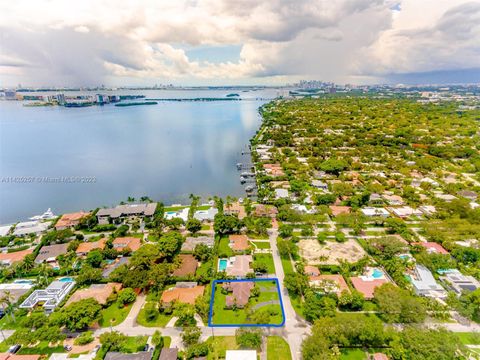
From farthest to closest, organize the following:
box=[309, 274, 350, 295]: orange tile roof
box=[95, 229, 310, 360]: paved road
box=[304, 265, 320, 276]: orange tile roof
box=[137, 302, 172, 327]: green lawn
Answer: box=[304, 265, 320, 276]: orange tile roof → box=[309, 274, 350, 295]: orange tile roof → box=[137, 302, 172, 327]: green lawn → box=[95, 229, 310, 360]: paved road

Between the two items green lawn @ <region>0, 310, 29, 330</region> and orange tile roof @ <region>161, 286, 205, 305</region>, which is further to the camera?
orange tile roof @ <region>161, 286, 205, 305</region>

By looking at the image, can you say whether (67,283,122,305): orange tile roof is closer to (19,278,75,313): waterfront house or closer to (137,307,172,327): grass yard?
(19,278,75,313): waterfront house

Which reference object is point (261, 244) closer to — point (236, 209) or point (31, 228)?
point (236, 209)

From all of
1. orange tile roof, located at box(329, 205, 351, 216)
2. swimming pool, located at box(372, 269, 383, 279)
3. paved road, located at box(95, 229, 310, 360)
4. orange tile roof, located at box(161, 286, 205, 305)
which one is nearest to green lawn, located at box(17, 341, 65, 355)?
paved road, located at box(95, 229, 310, 360)

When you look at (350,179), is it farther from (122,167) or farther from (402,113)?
→ (402,113)

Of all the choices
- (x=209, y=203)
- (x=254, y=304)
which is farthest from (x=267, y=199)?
(x=254, y=304)

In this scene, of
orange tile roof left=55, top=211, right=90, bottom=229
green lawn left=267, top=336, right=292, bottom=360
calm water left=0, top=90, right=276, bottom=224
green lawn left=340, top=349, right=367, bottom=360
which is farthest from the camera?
calm water left=0, top=90, right=276, bottom=224

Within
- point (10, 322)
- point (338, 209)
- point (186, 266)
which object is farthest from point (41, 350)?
point (338, 209)
